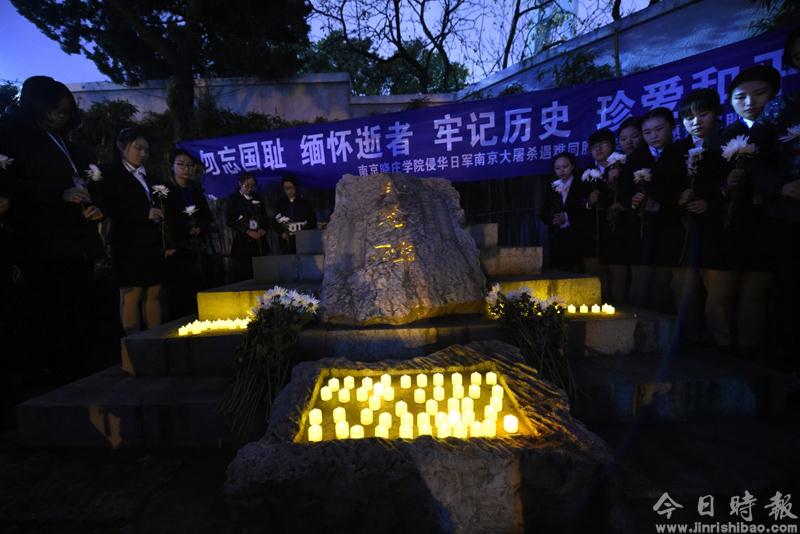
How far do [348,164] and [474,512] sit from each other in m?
6.83

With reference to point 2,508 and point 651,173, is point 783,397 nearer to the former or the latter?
point 651,173

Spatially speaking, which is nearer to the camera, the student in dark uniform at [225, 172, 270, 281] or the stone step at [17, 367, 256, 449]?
the stone step at [17, 367, 256, 449]

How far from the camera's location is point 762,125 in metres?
3.12

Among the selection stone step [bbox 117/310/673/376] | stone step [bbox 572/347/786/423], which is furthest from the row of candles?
stone step [bbox 572/347/786/423]

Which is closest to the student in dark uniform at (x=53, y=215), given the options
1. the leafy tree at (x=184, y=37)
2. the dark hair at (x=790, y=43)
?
the dark hair at (x=790, y=43)

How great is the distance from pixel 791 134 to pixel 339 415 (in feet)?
12.5

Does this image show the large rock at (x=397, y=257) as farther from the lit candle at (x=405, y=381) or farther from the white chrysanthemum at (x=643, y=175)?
the white chrysanthemum at (x=643, y=175)

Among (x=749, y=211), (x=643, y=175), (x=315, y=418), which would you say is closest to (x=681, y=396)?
(x=749, y=211)

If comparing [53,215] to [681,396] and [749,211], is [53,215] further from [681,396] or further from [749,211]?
[749,211]

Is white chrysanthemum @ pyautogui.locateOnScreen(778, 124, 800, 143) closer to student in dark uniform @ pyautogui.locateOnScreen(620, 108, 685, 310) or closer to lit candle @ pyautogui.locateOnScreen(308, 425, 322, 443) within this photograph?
student in dark uniform @ pyautogui.locateOnScreen(620, 108, 685, 310)

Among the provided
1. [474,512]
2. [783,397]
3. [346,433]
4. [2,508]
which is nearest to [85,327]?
[2,508]

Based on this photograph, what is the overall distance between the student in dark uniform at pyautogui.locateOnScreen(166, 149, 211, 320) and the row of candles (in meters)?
3.61

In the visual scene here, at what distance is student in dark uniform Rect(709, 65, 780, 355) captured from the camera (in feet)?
10.1

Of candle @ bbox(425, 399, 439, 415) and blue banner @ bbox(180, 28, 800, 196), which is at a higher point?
blue banner @ bbox(180, 28, 800, 196)
